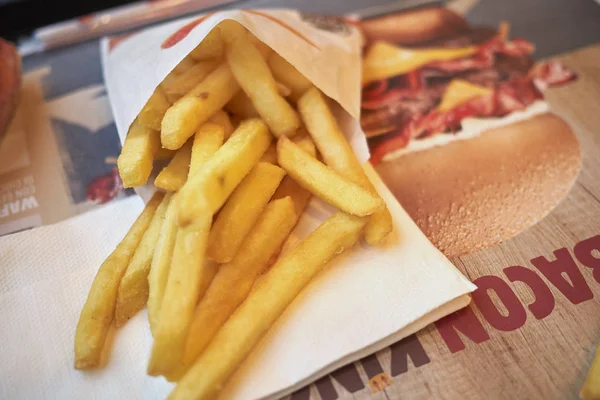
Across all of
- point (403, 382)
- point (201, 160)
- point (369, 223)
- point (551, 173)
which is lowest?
point (403, 382)

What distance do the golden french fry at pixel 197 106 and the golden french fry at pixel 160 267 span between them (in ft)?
0.73

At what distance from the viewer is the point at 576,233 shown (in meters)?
1.65

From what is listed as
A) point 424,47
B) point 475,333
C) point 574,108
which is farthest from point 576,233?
point 424,47

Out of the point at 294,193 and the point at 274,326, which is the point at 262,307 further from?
the point at 294,193

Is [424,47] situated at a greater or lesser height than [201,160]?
lesser

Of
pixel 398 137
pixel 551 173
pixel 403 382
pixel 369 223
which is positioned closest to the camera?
pixel 403 382

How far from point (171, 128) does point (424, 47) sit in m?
1.52

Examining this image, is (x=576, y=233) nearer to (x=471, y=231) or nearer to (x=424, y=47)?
(x=471, y=231)

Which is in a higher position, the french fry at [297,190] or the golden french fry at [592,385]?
the french fry at [297,190]

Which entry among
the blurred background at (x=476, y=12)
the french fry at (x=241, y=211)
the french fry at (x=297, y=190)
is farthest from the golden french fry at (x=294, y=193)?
the blurred background at (x=476, y=12)

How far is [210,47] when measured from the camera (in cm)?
163

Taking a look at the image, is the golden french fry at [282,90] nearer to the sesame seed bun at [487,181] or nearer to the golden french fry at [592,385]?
the sesame seed bun at [487,181]

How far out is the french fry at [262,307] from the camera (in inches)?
46.4

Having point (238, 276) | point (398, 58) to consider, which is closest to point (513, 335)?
point (238, 276)
